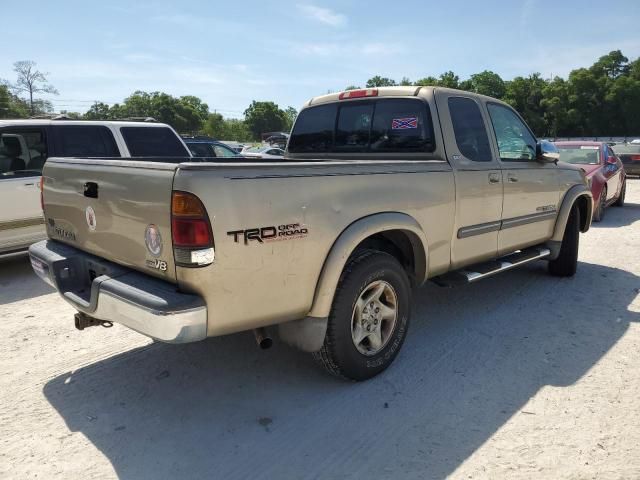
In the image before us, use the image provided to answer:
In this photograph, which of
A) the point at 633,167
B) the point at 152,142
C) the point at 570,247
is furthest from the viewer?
the point at 633,167

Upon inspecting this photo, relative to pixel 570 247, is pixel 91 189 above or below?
above

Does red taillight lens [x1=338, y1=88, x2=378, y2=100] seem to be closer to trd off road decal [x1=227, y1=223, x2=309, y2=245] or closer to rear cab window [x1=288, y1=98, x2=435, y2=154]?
rear cab window [x1=288, y1=98, x2=435, y2=154]

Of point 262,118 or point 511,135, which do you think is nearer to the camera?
point 511,135

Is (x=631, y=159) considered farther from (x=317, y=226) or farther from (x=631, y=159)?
(x=317, y=226)

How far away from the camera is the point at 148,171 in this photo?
8.39 ft

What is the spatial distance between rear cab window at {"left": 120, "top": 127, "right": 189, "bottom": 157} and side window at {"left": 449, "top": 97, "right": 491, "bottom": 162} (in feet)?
14.2

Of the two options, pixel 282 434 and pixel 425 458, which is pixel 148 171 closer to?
pixel 282 434

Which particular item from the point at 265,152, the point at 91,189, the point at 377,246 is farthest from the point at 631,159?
the point at 91,189

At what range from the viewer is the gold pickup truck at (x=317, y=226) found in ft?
7.97

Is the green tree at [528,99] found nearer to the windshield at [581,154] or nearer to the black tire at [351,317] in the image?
the windshield at [581,154]

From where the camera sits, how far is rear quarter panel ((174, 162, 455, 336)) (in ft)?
7.90

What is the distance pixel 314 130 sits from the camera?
4844 mm

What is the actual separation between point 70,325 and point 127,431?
78.5 inches

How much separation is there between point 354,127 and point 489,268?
1.75 m
